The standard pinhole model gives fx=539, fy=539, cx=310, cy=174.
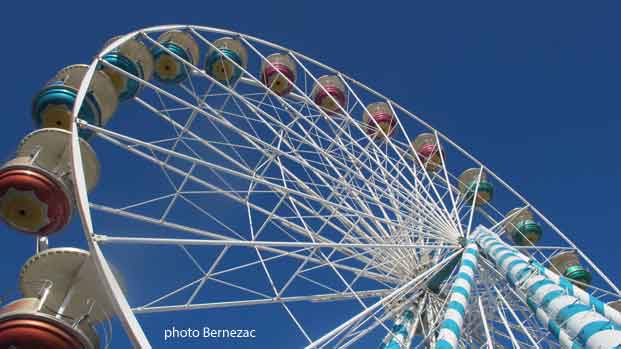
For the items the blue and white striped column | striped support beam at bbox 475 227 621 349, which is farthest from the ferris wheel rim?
striped support beam at bbox 475 227 621 349

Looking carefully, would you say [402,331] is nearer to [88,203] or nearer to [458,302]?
[458,302]

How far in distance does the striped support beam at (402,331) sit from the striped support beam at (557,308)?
1906 millimetres

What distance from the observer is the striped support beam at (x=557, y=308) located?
17.6 feet

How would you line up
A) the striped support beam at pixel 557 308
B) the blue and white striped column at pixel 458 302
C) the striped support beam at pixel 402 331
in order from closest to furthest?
1. the striped support beam at pixel 557 308
2. the blue and white striped column at pixel 458 302
3. the striped support beam at pixel 402 331

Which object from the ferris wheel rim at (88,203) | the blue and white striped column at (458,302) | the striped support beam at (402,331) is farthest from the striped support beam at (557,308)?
the ferris wheel rim at (88,203)

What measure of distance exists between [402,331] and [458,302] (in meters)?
2.15

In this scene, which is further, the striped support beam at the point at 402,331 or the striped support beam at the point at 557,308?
the striped support beam at the point at 402,331

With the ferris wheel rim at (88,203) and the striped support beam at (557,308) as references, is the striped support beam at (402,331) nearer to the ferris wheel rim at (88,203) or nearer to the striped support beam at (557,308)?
the striped support beam at (557,308)

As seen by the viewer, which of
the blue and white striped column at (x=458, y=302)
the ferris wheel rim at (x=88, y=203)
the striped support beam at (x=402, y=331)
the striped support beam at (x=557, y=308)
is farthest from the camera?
the striped support beam at (x=402, y=331)

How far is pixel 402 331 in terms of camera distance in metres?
8.74

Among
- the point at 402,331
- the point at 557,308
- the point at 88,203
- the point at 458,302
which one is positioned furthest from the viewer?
the point at 402,331

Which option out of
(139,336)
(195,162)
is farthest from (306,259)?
(139,336)

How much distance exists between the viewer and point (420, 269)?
383 inches

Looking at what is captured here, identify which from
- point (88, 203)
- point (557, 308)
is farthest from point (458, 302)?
point (88, 203)
